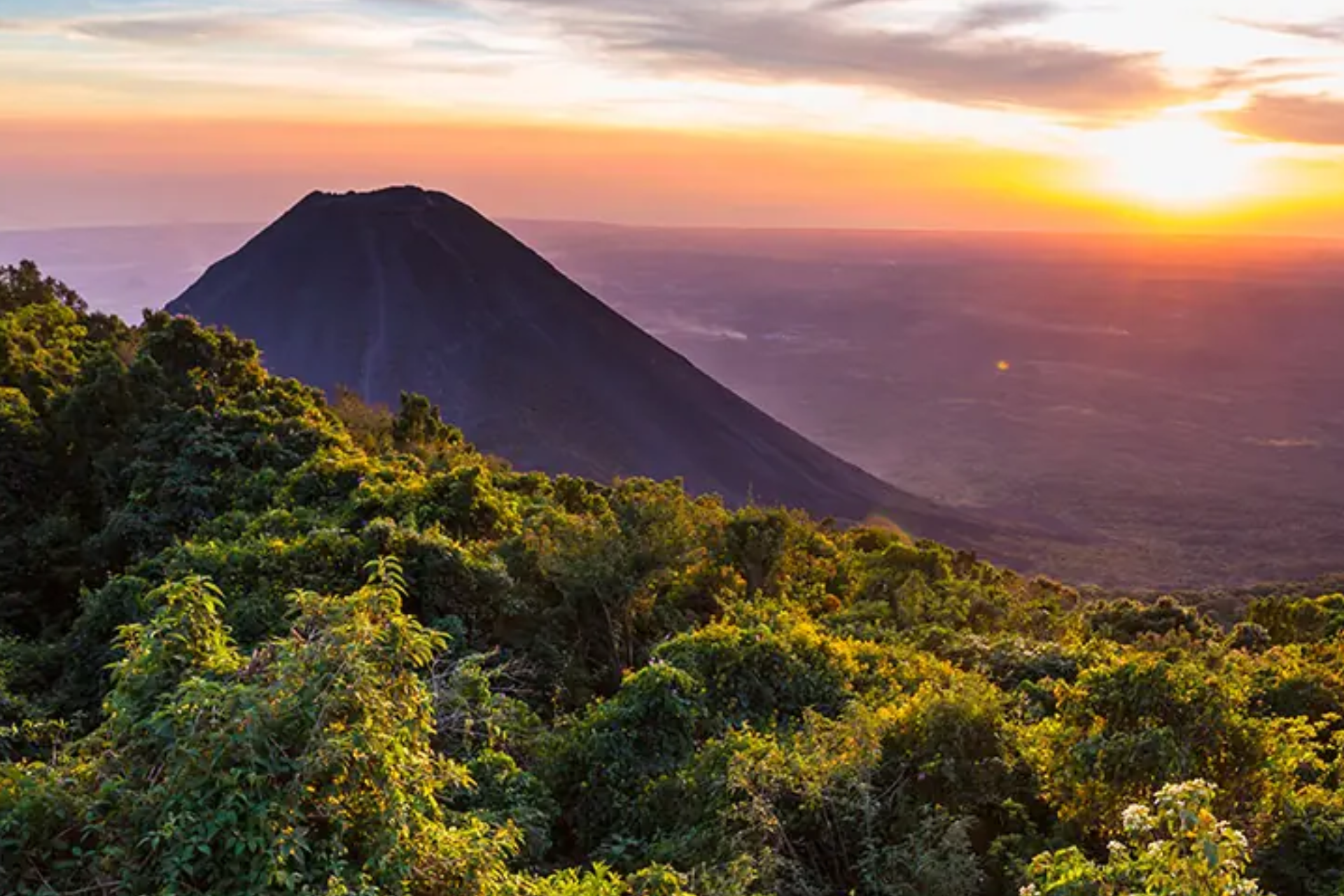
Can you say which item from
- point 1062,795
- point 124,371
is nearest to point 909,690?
point 1062,795

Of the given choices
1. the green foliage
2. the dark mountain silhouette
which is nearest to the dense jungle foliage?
the green foliage

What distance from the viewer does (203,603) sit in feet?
19.6

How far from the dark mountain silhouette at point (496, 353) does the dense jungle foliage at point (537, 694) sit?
6018 centimetres

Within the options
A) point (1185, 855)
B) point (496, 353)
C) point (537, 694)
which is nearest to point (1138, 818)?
point (1185, 855)

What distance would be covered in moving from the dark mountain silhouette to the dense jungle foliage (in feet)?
197

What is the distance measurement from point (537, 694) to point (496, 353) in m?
87.0

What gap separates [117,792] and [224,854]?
0.87 meters

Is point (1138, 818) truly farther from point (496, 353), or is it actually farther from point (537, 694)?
point (496, 353)

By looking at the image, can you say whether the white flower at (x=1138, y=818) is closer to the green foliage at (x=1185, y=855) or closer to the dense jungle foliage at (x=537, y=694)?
the green foliage at (x=1185, y=855)

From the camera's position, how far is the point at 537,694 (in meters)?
13.8

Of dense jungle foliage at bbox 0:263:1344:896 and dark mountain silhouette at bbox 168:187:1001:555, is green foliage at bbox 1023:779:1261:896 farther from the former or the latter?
dark mountain silhouette at bbox 168:187:1001:555

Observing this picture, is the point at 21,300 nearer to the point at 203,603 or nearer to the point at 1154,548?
the point at 203,603

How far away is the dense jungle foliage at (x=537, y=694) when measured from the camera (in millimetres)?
5039

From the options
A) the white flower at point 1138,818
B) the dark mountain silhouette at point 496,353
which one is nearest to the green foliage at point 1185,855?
the white flower at point 1138,818
